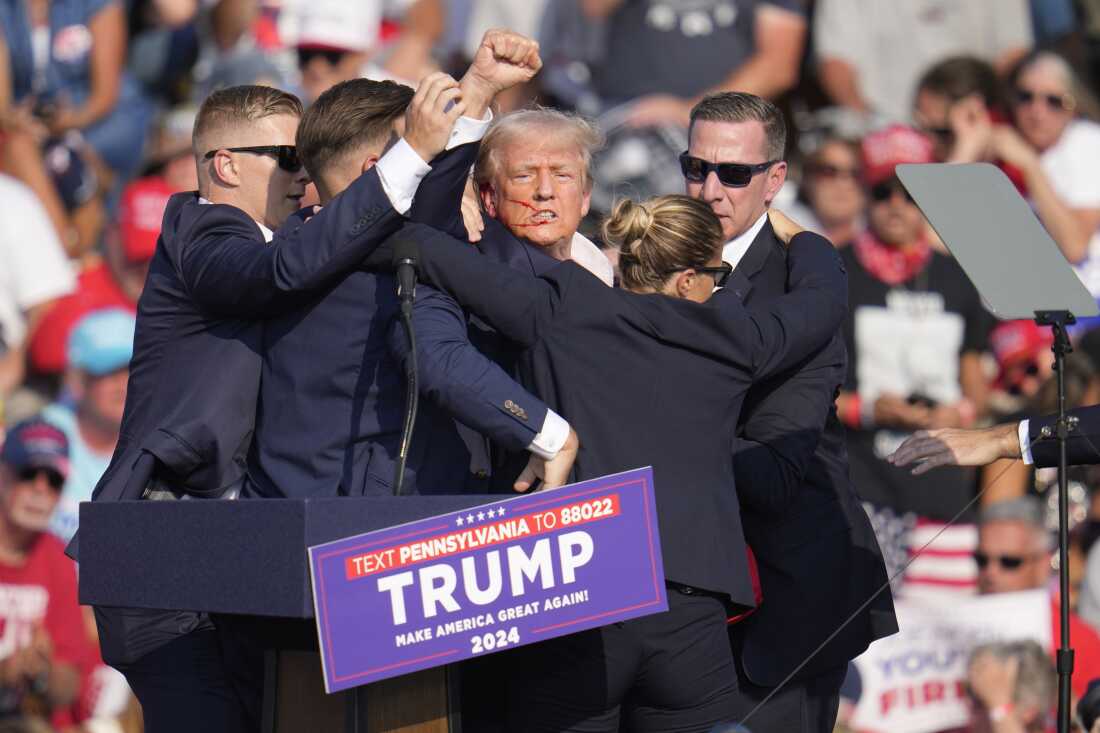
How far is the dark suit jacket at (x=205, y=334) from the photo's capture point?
377cm

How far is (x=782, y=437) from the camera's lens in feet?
14.1

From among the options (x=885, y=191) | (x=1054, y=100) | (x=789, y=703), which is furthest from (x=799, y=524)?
(x=1054, y=100)

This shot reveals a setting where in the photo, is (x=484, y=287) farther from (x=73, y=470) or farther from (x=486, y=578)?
(x=73, y=470)

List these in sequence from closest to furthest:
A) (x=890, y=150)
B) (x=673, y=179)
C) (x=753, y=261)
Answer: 1. (x=753, y=261)
2. (x=890, y=150)
3. (x=673, y=179)

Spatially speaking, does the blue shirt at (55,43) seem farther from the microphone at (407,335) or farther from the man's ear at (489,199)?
the microphone at (407,335)

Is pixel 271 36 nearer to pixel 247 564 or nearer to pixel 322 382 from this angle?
pixel 322 382

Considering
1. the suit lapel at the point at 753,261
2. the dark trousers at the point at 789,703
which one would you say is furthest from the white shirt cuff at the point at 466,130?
the dark trousers at the point at 789,703

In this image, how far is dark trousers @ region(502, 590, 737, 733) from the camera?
12.7 feet

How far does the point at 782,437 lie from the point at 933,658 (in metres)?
2.85

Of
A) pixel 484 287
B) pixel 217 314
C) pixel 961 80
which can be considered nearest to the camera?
pixel 484 287

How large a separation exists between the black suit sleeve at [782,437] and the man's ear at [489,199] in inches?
29.6

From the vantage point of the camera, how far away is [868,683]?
6.90 meters

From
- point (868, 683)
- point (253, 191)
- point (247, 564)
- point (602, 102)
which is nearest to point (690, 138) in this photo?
point (253, 191)

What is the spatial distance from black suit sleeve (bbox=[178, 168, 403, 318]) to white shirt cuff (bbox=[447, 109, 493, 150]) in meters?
0.18
